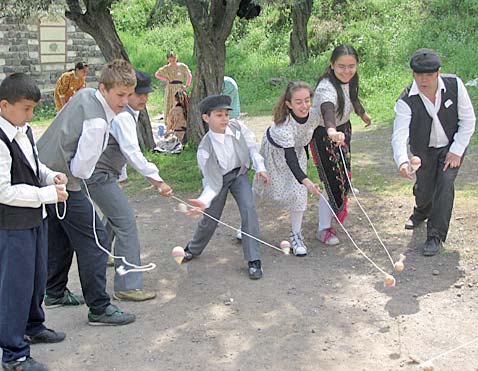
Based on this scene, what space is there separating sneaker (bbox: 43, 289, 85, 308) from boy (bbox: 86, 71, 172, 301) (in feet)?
0.96

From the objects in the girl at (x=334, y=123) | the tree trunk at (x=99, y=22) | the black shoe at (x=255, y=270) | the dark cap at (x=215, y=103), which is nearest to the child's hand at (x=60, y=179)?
the dark cap at (x=215, y=103)

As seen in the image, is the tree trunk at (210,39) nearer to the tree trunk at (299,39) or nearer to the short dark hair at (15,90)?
the short dark hair at (15,90)

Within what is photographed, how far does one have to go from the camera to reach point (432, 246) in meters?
5.98

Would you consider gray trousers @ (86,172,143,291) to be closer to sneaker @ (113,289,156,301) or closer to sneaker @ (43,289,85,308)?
sneaker @ (113,289,156,301)

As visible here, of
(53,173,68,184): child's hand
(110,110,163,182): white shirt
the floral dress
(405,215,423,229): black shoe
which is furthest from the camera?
(405,215,423,229): black shoe

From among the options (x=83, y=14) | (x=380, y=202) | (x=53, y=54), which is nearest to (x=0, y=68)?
(x=53, y=54)

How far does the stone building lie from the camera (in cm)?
1800

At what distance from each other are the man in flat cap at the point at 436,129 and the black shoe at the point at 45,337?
9.77 feet

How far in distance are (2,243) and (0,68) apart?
49.5 feet

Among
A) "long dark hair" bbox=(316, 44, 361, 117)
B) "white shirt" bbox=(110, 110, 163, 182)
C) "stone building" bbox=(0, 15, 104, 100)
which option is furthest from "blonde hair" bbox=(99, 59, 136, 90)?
"stone building" bbox=(0, 15, 104, 100)

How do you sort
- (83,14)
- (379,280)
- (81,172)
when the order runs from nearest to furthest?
(81,172), (379,280), (83,14)

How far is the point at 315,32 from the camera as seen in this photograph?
22.0 meters

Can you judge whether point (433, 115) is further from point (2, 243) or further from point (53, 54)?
point (53, 54)

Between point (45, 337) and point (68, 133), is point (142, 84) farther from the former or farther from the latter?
point (45, 337)
